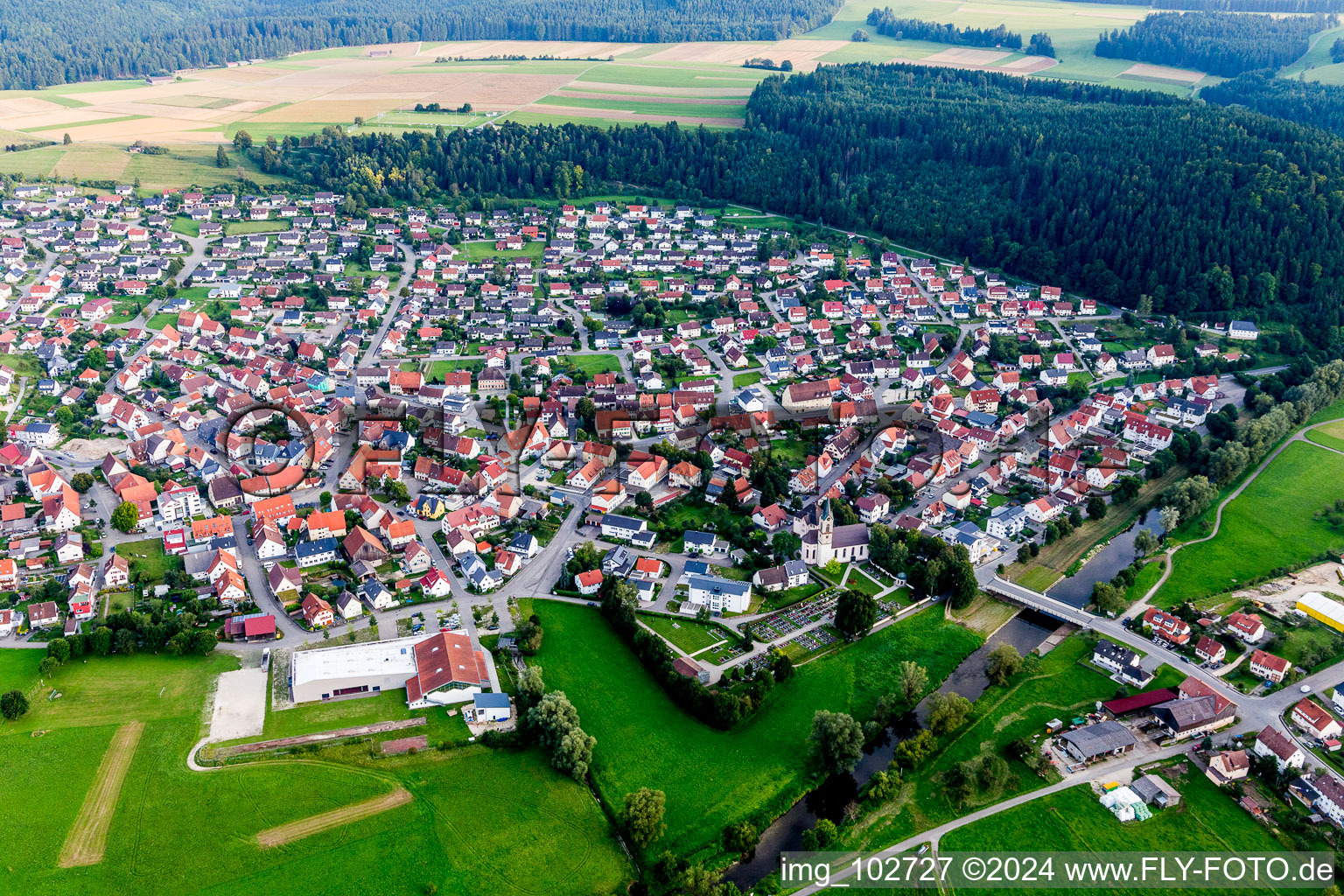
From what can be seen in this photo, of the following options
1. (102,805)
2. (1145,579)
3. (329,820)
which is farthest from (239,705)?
(1145,579)

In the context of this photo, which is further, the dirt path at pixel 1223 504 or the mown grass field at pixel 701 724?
the dirt path at pixel 1223 504

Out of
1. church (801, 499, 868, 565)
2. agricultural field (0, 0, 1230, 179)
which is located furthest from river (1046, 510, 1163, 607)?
agricultural field (0, 0, 1230, 179)

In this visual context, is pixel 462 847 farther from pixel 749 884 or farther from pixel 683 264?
pixel 683 264

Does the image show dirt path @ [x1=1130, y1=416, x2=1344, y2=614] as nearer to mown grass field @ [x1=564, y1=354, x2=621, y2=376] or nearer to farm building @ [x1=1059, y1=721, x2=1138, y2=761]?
farm building @ [x1=1059, y1=721, x2=1138, y2=761]

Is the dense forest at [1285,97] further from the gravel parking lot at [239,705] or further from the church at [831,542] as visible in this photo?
the gravel parking lot at [239,705]

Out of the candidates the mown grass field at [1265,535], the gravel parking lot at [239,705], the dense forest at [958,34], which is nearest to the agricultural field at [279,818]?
the gravel parking lot at [239,705]
